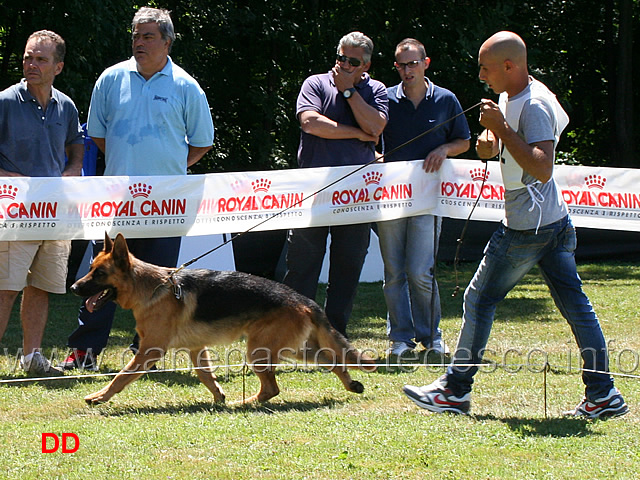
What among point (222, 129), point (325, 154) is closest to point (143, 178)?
point (325, 154)

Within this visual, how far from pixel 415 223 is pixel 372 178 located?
0.51 meters

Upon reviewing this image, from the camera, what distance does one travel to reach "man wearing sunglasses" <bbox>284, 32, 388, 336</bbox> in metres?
6.29

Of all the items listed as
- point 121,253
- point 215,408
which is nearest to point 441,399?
point 215,408

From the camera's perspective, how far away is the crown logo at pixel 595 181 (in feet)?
23.0

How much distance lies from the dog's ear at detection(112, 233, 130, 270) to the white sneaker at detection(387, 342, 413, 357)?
2434 mm

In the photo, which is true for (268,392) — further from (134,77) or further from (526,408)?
(134,77)

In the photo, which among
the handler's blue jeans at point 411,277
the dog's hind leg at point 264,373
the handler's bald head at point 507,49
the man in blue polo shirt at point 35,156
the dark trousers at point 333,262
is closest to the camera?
the handler's bald head at point 507,49

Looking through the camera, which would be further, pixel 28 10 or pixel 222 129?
pixel 222 129

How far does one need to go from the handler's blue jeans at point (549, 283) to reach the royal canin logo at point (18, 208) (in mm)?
3084

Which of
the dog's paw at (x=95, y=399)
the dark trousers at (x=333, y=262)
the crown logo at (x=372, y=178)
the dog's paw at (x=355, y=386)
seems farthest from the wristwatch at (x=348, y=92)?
the dog's paw at (x=95, y=399)

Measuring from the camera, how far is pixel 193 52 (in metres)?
14.2

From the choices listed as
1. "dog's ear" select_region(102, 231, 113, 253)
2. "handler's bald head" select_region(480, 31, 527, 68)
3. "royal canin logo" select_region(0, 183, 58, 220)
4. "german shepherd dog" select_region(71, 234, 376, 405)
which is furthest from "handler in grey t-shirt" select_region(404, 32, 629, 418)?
"royal canin logo" select_region(0, 183, 58, 220)

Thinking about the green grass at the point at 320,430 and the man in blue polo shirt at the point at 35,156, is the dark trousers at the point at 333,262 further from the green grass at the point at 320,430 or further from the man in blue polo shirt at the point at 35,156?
the man in blue polo shirt at the point at 35,156

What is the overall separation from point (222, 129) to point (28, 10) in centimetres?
441
